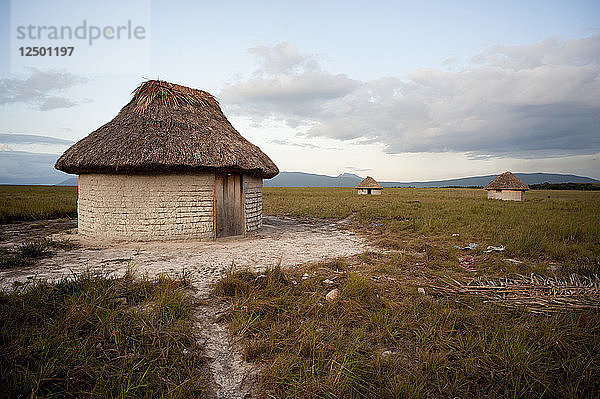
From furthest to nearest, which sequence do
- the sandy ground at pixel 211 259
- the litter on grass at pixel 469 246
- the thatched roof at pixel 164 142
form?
1. the thatched roof at pixel 164 142
2. the litter on grass at pixel 469 246
3. the sandy ground at pixel 211 259

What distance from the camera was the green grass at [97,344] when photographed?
2639 mm

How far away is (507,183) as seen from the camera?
31.3m

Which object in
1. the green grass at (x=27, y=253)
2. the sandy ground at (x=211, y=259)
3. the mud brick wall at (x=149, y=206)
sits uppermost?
the mud brick wall at (x=149, y=206)

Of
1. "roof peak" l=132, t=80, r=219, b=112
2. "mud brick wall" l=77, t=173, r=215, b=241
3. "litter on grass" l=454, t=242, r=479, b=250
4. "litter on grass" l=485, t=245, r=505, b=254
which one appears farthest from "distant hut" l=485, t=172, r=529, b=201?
"mud brick wall" l=77, t=173, r=215, b=241

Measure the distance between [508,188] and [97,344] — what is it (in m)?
35.6

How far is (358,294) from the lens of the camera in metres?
4.70

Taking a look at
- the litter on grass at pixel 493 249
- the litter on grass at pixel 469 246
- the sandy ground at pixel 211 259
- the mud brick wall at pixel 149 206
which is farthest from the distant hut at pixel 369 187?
the mud brick wall at pixel 149 206

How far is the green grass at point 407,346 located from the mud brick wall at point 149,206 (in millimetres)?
5431

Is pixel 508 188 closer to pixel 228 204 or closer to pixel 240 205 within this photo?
pixel 240 205

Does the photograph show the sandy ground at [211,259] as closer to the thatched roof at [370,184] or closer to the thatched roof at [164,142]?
the thatched roof at [164,142]

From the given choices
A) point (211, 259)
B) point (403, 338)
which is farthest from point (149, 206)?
point (403, 338)

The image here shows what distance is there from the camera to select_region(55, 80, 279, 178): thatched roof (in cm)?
920

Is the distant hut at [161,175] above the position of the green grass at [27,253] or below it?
above

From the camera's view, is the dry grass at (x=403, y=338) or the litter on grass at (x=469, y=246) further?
the litter on grass at (x=469, y=246)
